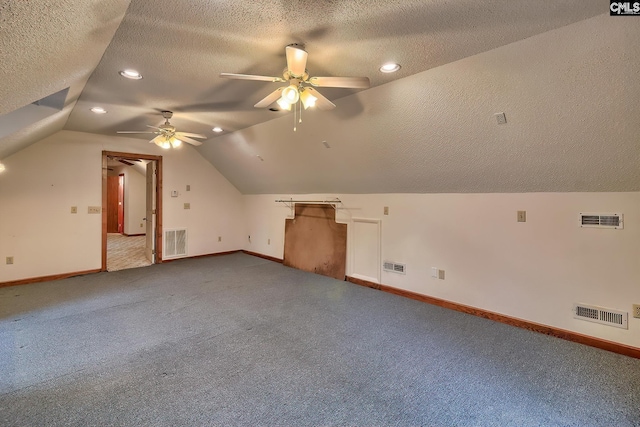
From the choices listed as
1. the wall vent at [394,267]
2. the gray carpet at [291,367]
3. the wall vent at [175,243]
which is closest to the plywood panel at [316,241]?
the wall vent at [394,267]

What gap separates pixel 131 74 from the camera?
2.77 metres

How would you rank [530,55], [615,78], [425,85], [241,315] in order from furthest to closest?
[241,315] → [425,85] → [530,55] → [615,78]

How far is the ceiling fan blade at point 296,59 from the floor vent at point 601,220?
2993mm

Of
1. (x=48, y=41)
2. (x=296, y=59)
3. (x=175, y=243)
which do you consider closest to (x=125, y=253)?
(x=175, y=243)

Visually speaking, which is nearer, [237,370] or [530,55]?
[530,55]

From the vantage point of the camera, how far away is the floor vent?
8.85 ft

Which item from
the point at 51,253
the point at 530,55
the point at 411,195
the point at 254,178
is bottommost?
the point at 51,253

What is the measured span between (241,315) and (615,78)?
3906 millimetres

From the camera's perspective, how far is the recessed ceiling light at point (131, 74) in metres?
2.71

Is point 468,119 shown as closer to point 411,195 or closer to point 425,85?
point 425,85

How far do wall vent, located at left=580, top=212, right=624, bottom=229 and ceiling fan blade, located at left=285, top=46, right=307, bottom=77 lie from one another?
299 cm

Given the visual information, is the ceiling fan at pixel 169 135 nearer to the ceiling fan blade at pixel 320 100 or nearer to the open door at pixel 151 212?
the ceiling fan blade at pixel 320 100

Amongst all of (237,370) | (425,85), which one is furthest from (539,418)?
(425,85)

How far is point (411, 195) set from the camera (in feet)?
13.7
